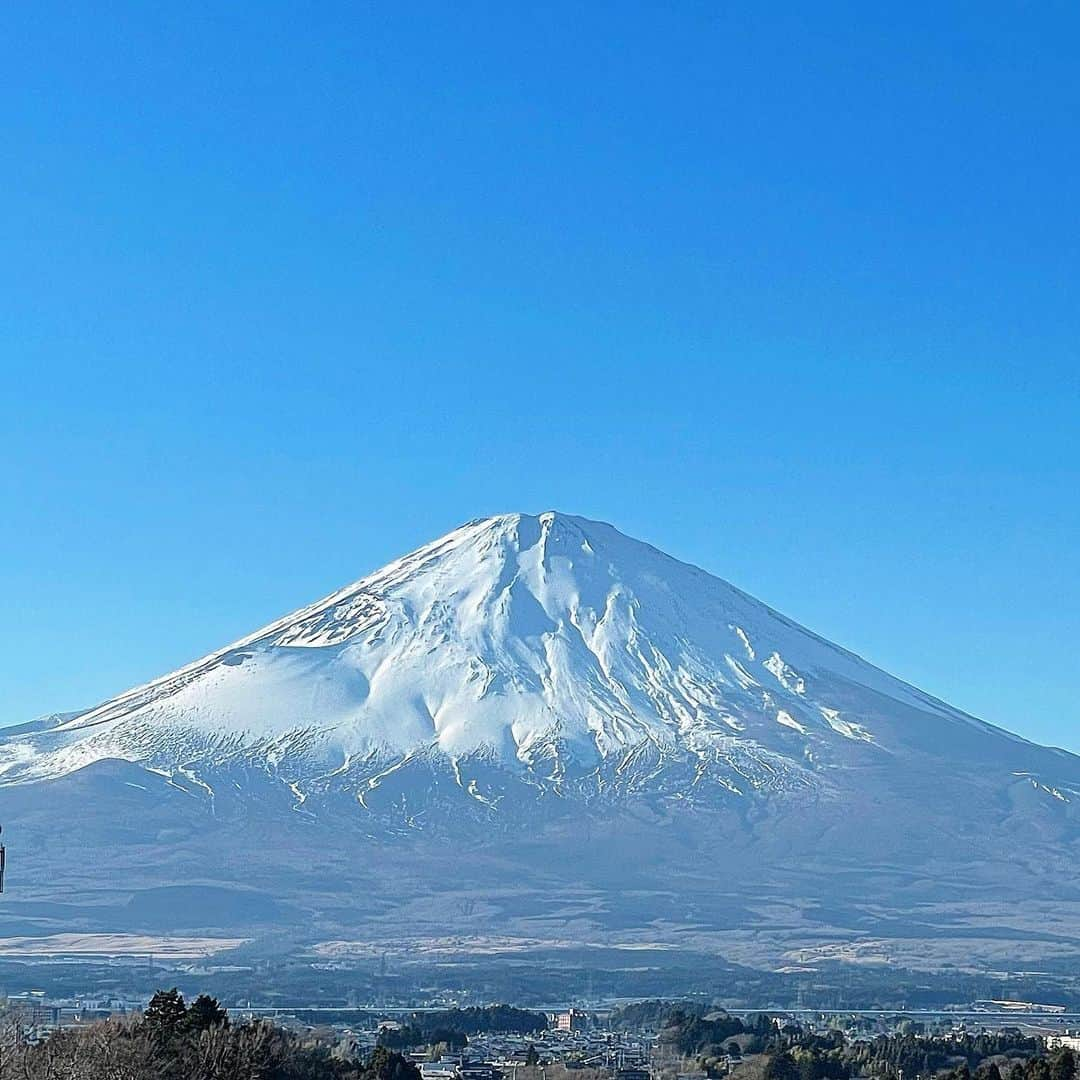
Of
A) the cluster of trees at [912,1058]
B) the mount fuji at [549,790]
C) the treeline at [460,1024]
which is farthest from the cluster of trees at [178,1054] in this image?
the mount fuji at [549,790]

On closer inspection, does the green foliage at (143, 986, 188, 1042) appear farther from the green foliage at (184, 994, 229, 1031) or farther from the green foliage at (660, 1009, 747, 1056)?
the green foliage at (660, 1009, 747, 1056)

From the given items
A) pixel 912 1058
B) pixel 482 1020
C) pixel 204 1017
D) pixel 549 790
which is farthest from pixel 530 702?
pixel 204 1017

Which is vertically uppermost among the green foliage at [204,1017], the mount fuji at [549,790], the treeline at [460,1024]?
the mount fuji at [549,790]

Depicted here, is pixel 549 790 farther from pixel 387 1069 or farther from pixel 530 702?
pixel 387 1069

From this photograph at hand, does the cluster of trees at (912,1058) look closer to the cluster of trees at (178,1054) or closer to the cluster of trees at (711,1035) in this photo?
Result: the cluster of trees at (711,1035)

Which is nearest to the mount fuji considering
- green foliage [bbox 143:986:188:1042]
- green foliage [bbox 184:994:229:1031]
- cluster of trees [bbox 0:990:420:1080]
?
cluster of trees [bbox 0:990:420:1080]
